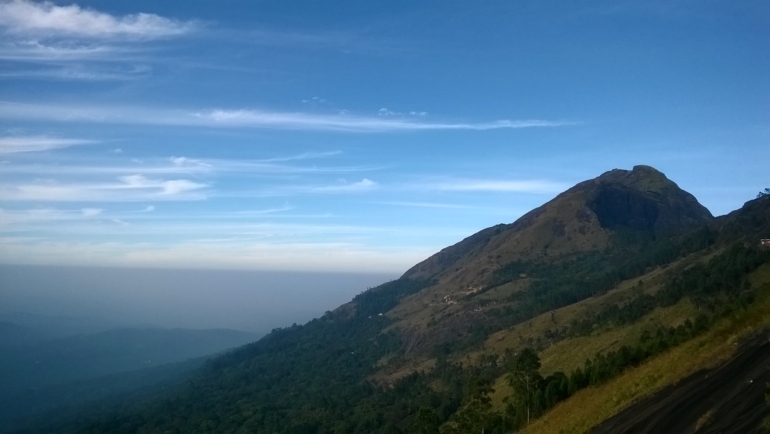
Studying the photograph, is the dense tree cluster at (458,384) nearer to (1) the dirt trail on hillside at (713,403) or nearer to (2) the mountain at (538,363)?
(2) the mountain at (538,363)

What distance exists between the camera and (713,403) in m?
22.4

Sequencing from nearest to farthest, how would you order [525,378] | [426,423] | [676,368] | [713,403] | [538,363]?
[713,403]
[676,368]
[525,378]
[538,363]
[426,423]

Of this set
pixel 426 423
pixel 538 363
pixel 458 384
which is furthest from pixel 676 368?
pixel 458 384

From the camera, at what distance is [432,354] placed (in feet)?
554

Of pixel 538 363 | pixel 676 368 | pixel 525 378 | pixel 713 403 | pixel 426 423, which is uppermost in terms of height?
pixel 676 368

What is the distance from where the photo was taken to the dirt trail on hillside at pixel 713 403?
2023 centimetres

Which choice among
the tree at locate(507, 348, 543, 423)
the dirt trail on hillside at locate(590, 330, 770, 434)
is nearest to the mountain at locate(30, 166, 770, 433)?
the tree at locate(507, 348, 543, 423)

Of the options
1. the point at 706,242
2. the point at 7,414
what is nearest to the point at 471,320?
the point at 706,242

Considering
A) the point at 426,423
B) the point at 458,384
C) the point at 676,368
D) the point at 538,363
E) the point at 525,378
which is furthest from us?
the point at 458,384

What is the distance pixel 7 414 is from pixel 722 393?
212529 mm

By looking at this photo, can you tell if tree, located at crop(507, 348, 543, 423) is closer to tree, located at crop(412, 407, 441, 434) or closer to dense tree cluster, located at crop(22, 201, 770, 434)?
dense tree cluster, located at crop(22, 201, 770, 434)

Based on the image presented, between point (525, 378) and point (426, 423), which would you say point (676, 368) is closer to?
point (525, 378)

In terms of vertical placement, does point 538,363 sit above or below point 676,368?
below

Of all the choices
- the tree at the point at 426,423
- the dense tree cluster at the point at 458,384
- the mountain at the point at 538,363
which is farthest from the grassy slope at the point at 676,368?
the tree at the point at 426,423
